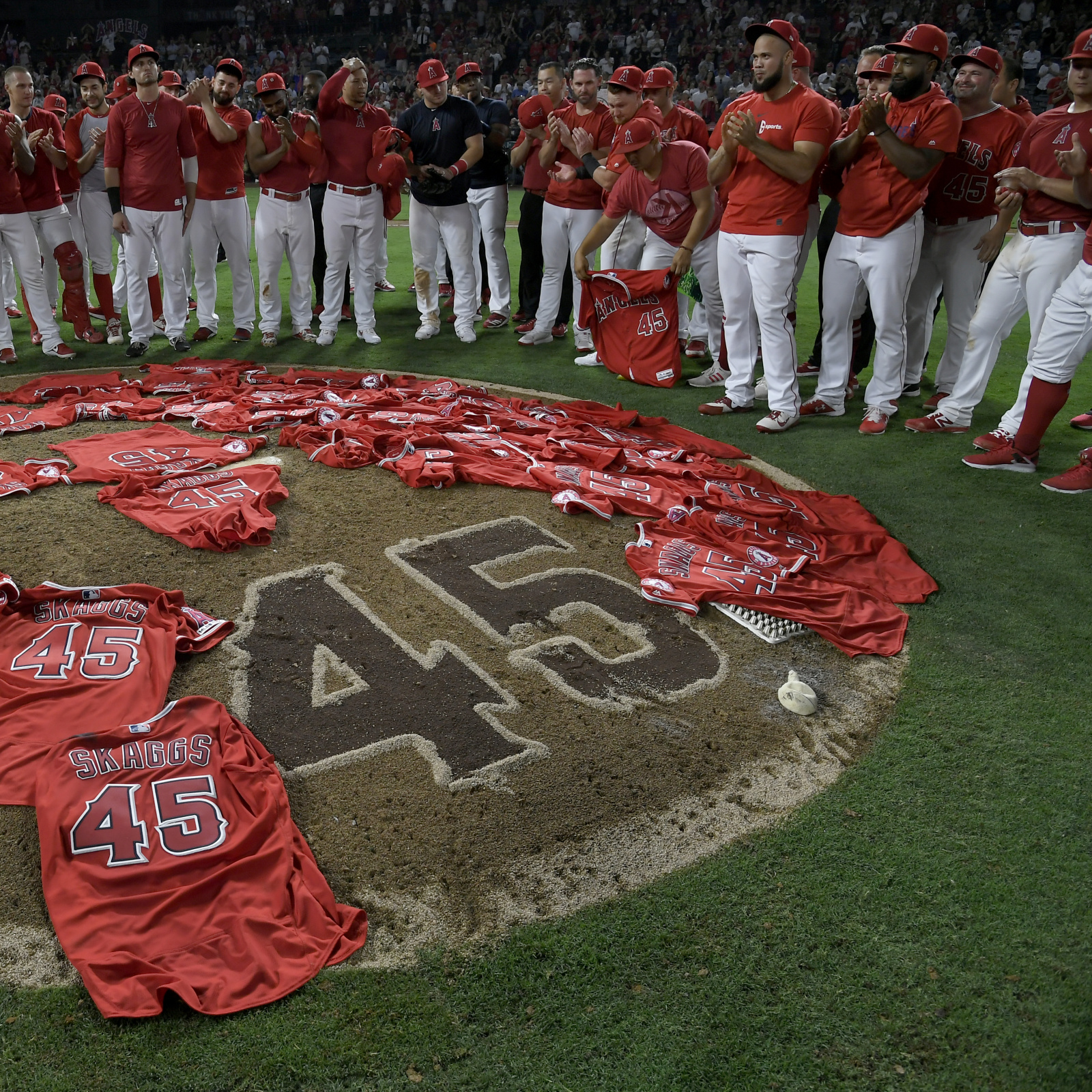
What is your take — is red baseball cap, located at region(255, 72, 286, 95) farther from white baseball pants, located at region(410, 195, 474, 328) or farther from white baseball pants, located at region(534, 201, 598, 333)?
white baseball pants, located at region(534, 201, 598, 333)

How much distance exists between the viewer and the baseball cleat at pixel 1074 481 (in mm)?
6281

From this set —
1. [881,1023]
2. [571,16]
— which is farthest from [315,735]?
[571,16]

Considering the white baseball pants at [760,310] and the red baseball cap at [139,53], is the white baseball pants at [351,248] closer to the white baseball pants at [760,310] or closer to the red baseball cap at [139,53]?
the red baseball cap at [139,53]

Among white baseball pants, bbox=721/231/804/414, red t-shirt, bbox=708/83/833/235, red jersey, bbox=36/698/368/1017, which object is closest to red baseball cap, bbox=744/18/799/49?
red t-shirt, bbox=708/83/833/235

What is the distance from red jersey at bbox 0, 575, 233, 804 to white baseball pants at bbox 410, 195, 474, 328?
231 inches

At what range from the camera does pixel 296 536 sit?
543 centimetres

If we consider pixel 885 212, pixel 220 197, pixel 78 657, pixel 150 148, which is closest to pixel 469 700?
pixel 78 657

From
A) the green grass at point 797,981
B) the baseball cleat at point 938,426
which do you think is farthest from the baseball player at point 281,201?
the green grass at point 797,981

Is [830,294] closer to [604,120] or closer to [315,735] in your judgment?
[604,120]

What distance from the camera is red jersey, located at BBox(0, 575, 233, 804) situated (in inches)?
151

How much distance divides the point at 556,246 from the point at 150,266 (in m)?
3.92

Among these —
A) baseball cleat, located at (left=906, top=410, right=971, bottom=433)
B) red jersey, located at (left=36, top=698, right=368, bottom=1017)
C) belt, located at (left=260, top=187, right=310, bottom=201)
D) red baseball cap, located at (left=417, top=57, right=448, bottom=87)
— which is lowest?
red jersey, located at (left=36, top=698, right=368, bottom=1017)

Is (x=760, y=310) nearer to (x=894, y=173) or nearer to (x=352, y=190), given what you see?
(x=894, y=173)

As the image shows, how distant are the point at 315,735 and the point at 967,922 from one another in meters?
2.47
